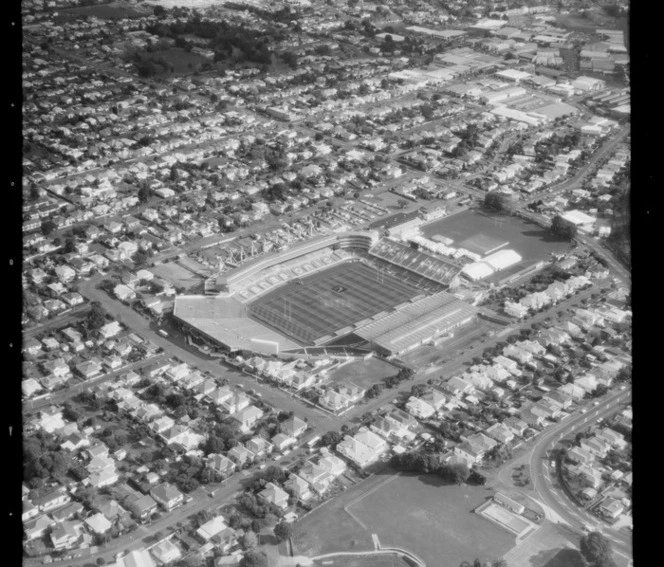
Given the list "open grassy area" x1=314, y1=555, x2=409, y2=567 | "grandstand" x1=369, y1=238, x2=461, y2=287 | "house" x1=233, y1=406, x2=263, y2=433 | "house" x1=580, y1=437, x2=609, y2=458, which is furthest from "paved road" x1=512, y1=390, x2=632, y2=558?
"grandstand" x1=369, y1=238, x2=461, y2=287

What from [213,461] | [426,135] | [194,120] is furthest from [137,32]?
[213,461]

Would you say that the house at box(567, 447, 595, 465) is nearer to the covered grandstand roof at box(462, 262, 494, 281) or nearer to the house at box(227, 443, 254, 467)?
the house at box(227, 443, 254, 467)

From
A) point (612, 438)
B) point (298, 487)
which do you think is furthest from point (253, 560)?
point (612, 438)

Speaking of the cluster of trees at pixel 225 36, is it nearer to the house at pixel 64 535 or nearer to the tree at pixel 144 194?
the tree at pixel 144 194

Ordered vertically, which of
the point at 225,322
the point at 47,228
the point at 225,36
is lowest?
the point at 225,322

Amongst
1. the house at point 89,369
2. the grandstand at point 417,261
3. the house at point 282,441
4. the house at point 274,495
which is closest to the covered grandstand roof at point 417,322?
the grandstand at point 417,261

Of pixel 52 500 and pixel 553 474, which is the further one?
pixel 553 474

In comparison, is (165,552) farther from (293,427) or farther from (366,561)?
(293,427)
